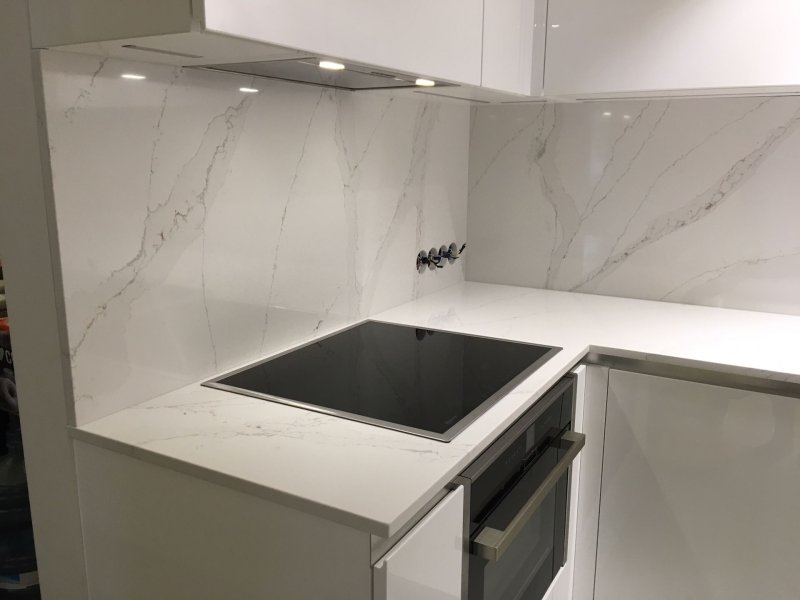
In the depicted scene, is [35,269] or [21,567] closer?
[35,269]

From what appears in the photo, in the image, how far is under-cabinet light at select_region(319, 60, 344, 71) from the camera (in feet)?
3.75

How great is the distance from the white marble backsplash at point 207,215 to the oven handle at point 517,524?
64 cm

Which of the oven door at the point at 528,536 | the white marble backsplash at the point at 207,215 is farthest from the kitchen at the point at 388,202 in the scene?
the oven door at the point at 528,536

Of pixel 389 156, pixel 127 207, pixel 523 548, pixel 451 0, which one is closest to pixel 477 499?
pixel 523 548

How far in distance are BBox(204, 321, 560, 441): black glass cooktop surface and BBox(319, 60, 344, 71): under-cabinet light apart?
1.99 ft

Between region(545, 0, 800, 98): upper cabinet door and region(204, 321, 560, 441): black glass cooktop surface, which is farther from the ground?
region(545, 0, 800, 98): upper cabinet door

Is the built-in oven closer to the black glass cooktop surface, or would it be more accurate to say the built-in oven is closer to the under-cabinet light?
the black glass cooktop surface

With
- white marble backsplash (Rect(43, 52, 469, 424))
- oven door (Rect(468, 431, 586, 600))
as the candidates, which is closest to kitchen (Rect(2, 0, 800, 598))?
white marble backsplash (Rect(43, 52, 469, 424))

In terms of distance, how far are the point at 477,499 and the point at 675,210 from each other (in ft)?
4.35

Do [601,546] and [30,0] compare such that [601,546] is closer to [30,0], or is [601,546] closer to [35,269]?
[35,269]

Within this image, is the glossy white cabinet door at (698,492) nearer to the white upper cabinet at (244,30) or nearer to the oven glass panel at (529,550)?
the oven glass panel at (529,550)

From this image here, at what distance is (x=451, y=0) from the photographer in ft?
4.54

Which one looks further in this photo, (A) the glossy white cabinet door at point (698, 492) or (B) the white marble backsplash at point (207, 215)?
(A) the glossy white cabinet door at point (698, 492)

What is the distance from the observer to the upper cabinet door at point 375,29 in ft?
2.97
